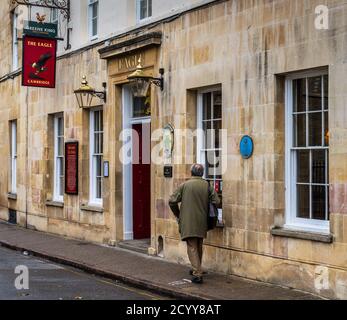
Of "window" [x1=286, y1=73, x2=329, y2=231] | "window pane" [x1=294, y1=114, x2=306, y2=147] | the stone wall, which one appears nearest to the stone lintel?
the stone wall

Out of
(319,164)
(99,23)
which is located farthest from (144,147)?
(319,164)

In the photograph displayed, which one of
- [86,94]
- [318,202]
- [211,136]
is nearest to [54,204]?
[86,94]

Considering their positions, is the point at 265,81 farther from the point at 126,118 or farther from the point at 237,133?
the point at 126,118

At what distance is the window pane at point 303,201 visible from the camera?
943 centimetres

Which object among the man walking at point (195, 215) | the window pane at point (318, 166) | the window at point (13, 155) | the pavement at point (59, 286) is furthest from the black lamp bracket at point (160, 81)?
the window at point (13, 155)

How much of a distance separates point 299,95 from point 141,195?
5691mm

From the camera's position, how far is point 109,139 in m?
14.3

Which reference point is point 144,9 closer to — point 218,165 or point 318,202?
point 218,165

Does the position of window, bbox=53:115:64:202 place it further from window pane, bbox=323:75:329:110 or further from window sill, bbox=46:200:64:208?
window pane, bbox=323:75:329:110

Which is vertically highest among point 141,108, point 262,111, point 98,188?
point 141,108

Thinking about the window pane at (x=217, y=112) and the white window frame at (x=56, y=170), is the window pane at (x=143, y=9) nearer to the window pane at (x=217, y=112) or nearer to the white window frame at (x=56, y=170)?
the window pane at (x=217, y=112)

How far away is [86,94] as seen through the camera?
49.4 ft

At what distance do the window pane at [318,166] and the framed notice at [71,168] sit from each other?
799cm

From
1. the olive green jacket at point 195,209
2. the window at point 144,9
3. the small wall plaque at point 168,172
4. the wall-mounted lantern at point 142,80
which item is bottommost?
the olive green jacket at point 195,209
